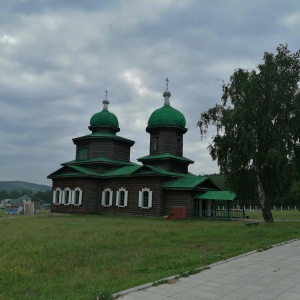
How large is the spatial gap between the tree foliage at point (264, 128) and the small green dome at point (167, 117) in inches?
551

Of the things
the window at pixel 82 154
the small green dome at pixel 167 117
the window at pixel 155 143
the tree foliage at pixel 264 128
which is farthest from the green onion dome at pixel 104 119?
the tree foliage at pixel 264 128

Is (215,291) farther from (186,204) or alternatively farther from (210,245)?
(186,204)

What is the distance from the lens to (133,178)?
3272cm

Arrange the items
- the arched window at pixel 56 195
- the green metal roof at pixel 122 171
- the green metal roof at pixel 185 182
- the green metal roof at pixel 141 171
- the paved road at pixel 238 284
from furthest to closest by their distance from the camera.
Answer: the arched window at pixel 56 195 → the green metal roof at pixel 122 171 → the green metal roof at pixel 141 171 → the green metal roof at pixel 185 182 → the paved road at pixel 238 284

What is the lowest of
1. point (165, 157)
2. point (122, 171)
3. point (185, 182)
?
point (185, 182)

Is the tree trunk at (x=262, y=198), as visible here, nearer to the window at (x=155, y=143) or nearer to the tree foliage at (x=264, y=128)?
the tree foliage at (x=264, y=128)

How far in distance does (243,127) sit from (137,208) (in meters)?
15.0

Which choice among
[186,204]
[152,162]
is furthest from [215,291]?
[152,162]

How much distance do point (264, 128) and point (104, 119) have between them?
2286 centimetres

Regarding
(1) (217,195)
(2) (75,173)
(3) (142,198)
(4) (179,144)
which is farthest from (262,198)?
(2) (75,173)

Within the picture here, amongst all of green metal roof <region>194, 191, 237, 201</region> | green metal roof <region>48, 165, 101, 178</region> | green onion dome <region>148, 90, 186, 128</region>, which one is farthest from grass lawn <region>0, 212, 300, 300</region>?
green onion dome <region>148, 90, 186, 128</region>

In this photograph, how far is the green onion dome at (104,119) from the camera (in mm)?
39375

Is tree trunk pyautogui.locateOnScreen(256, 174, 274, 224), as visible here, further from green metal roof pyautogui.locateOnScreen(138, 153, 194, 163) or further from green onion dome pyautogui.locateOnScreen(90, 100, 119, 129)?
green onion dome pyautogui.locateOnScreen(90, 100, 119, 129)

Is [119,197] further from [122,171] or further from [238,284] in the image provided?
[238,284]
